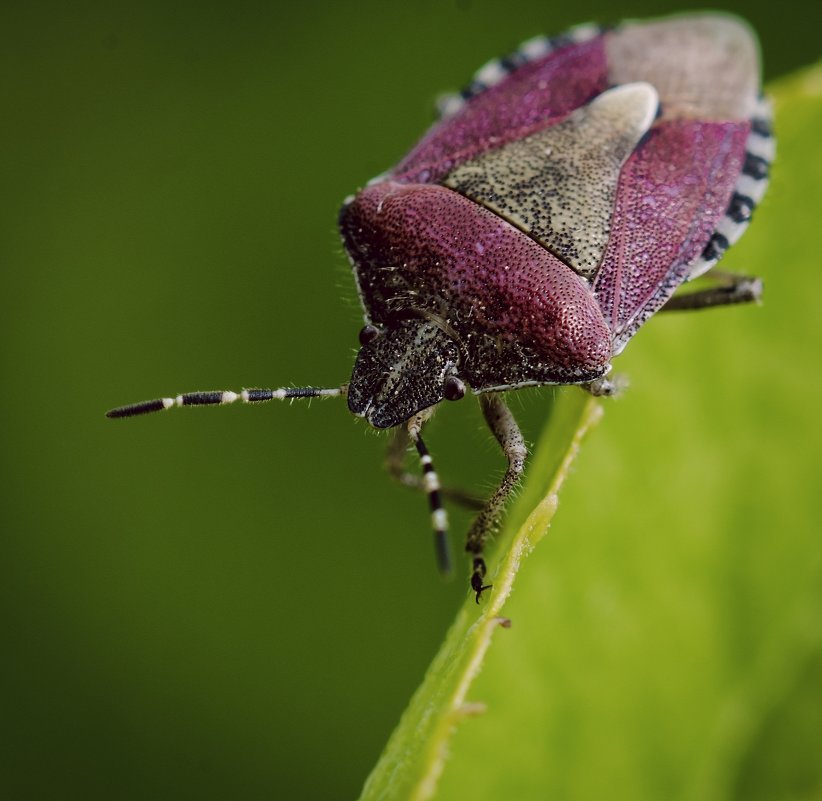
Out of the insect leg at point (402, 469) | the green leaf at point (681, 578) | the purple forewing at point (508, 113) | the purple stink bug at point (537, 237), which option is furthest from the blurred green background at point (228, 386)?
the purple forewing at point (508, 113)

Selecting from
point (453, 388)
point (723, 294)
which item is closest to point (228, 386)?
point (453, 388)

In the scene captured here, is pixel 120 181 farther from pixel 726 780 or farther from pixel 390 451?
pixel 726 780

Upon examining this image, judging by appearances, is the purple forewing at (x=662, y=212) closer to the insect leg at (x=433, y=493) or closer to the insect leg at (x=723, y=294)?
the insect leg at (x=723, y=294)

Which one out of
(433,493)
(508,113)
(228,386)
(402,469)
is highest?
(508,113)

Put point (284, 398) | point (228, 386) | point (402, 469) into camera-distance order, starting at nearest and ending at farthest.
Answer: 1. point (284, 398)
2. point (402, 469)
3. point (228, 386)

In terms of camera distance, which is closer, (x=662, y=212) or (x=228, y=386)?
(x=662, y=212)

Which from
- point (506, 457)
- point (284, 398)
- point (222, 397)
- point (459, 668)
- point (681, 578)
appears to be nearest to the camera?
point (459, 668)

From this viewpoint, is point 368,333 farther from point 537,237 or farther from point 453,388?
point 537,237
